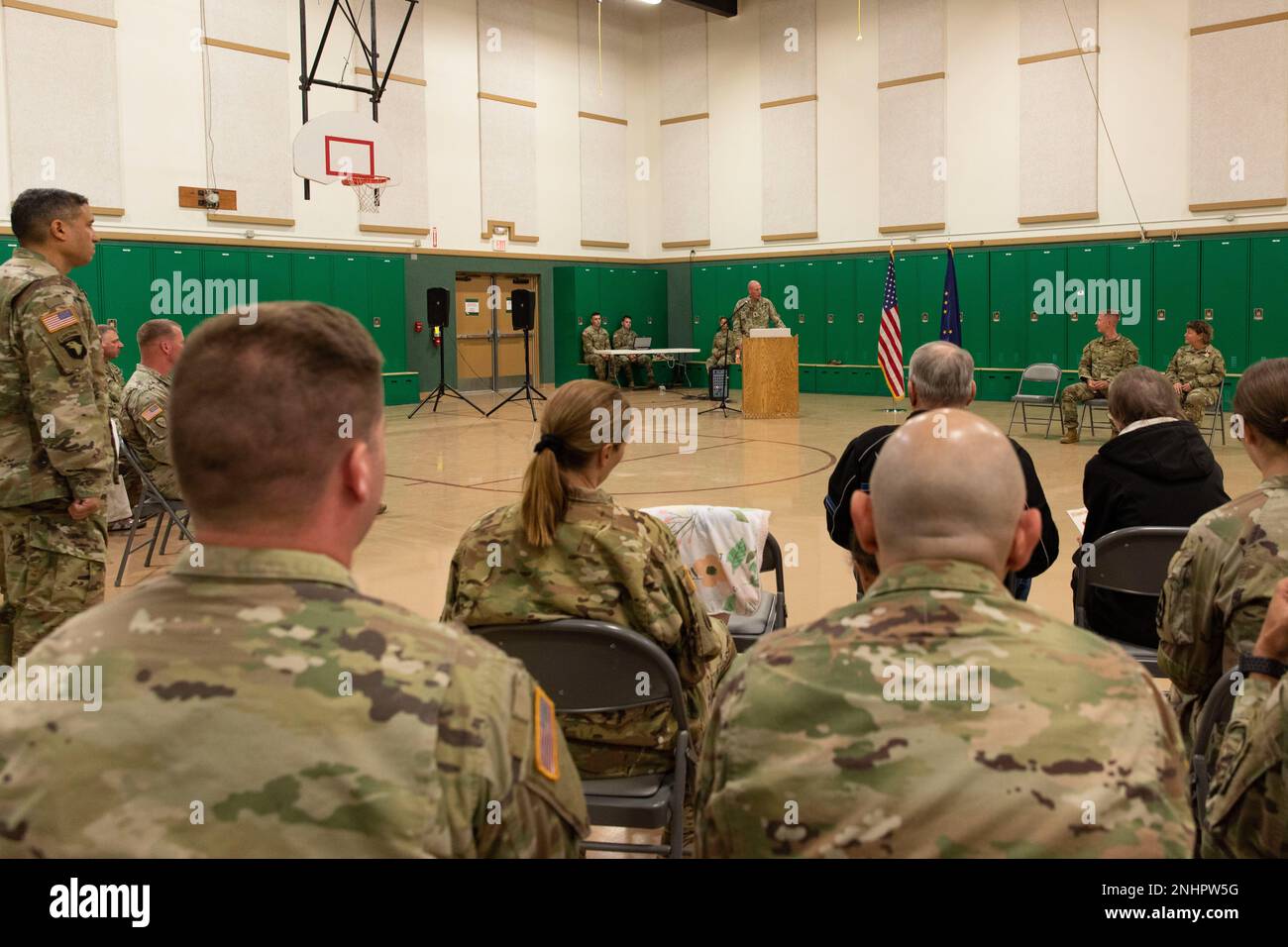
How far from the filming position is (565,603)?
237 cm

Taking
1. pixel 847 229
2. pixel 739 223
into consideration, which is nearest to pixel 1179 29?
pixel 847 229

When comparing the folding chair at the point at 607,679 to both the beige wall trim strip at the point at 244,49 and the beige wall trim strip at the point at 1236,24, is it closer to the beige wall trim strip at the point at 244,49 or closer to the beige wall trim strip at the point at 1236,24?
the beige wall trim strip at the point at 244,49

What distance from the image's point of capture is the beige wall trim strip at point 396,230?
54.5ft

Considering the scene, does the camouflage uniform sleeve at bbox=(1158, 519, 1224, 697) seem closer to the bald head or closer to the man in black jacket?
the bald head

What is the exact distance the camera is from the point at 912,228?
687 inches

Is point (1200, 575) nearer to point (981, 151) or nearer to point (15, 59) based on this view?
point (15, 59)

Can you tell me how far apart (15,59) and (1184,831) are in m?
14.9

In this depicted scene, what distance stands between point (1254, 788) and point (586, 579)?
1322 mm

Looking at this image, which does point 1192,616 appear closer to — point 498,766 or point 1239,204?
point 498,766

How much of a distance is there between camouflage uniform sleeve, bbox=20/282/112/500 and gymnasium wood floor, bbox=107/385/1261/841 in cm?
110

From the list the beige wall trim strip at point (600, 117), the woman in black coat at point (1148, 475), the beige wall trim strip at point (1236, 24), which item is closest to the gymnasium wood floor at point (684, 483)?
the woman in black coat at point (1148, 475)

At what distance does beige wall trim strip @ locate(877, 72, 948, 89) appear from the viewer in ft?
55.3

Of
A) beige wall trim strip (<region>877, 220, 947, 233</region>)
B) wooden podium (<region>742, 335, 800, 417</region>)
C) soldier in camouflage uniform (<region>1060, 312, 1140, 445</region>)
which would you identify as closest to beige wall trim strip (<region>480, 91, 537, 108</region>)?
beige wall trim strip (<region>877, 220, 947, 233</region>)

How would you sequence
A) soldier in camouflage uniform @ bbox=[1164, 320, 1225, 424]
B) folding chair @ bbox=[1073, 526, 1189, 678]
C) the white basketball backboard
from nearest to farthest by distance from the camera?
folding chair @ bbox=[1073, 526, 1189, 678], soldier in camouflage uniform @ bbox=[1164, 320, 1225, 424], the white basketball backboard
